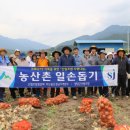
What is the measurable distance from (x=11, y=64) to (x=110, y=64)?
3441 millimetres

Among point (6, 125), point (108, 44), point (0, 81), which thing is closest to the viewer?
point (6, 125)

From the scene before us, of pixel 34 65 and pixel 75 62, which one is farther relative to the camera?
pixel 34 65

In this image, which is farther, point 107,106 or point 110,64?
point 110,64

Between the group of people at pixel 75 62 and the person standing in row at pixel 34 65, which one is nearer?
the group of people at pixel 75 62

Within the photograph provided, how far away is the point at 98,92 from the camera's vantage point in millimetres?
12500

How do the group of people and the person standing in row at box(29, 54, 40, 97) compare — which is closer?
the group of people

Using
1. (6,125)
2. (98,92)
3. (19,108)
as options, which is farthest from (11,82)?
(6,125)

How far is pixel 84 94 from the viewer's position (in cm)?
1212

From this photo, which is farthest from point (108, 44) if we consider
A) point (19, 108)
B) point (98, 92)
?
point (19, 108)

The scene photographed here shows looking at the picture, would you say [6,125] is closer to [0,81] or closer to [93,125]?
[93,125]

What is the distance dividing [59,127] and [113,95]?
4.71 m

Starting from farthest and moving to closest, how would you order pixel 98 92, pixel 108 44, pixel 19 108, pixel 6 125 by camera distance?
pixel 108 44, pixel 98 92, pixel 19 108, pixel 6 125

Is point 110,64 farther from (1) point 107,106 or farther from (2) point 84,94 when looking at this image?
(1) point 107,106

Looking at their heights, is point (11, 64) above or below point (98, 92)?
above
